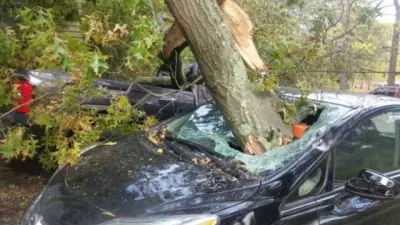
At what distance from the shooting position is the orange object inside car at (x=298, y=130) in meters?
3.29

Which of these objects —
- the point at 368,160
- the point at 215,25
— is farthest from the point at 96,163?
the point at 368,160

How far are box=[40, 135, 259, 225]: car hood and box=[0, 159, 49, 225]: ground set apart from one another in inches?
65.3

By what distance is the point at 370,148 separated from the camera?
314 centimetres

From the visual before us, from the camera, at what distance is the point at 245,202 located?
243cm

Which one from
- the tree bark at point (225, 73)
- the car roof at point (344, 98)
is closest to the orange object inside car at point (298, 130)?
the tree bark at point (225, 73)

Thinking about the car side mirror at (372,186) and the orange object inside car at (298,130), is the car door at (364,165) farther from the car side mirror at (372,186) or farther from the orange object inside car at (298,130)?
the orange object inside car at (298,130)

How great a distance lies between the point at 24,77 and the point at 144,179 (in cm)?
252

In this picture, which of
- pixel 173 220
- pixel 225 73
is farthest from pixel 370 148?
pixel 173 220

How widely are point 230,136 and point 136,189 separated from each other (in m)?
1.08

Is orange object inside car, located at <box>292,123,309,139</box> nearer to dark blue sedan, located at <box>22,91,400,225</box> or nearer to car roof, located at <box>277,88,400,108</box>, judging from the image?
dark blue sedan, located at <box>22,91,400,225</box>

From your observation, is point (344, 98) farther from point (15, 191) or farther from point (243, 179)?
point (15, 191)

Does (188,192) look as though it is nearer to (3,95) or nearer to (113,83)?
(3,95)

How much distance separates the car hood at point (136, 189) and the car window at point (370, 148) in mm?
701

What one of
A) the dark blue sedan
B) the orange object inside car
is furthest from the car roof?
the orange object inside car
